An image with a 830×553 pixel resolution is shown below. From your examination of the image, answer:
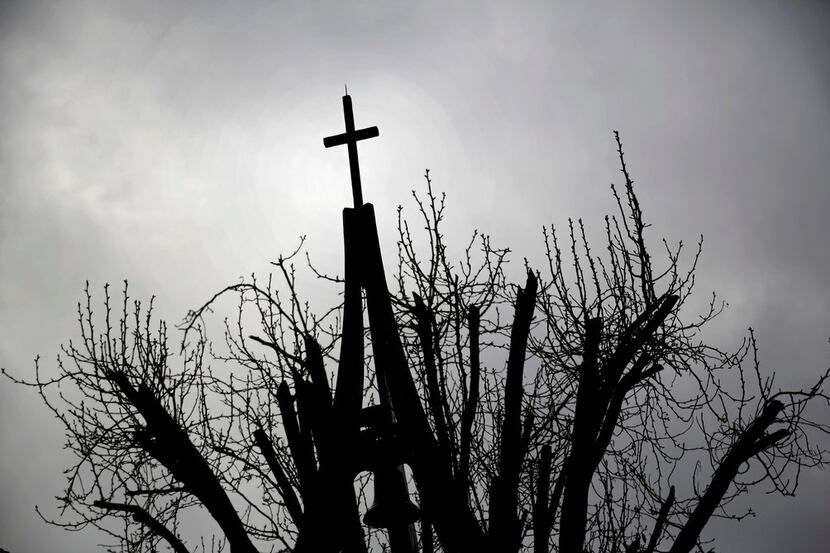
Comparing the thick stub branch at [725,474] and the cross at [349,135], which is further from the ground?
the cross at [349,135]

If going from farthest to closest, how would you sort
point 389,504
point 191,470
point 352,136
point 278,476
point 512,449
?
point 352,136 < point 278,476 < point 389,504 < point 191,470 < point 512,449

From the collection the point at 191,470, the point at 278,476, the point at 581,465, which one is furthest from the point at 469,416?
the point at 191,470

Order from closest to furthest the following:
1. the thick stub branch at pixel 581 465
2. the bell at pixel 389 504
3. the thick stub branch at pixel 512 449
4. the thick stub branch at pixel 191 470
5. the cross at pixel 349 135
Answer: the thick stub branch at pixel 512 449 → the thick stub branch at pixel 581 465 → the thick stub branch at pixel 191 470 → the bell at pixel 389 504 → the cross at pixel 349 135

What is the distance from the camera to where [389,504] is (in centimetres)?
450

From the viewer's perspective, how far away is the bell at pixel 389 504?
14.7 ft

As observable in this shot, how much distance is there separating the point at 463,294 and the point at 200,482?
12.0 feet

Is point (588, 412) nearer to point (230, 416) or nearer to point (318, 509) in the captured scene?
point (318, 509)

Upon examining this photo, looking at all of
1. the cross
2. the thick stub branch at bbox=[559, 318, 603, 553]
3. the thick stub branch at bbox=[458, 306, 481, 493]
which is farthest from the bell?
the cross

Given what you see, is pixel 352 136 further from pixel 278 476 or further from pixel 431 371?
pixel 278 476

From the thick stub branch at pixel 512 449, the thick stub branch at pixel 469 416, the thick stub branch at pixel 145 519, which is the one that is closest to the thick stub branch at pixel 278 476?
the thick stub branch at pixel 145 519

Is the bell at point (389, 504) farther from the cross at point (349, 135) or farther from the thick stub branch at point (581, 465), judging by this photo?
the cross at point (349, 135)

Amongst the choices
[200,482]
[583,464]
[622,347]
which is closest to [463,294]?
[622,347]

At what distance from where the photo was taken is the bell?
Answer: 176 inches

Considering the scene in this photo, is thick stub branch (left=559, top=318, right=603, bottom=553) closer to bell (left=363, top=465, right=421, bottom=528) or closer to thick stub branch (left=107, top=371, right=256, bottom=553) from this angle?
bell (left=363, top=465, right=421, bottom=528)
